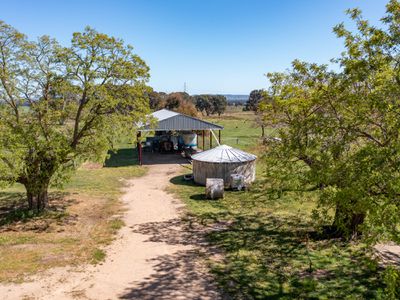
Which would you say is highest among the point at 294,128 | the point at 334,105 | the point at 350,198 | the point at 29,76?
the point at 29,76

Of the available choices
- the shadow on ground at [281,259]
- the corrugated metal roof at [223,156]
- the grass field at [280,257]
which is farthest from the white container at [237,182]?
the shadow on ground at [281,259]

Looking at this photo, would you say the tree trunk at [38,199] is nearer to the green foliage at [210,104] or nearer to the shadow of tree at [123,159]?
the shadow of tree at [123,159]

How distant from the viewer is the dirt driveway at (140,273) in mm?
9242

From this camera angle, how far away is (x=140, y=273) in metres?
10.6

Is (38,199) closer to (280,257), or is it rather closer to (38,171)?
(38,171)

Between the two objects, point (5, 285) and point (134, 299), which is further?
point (5, 285)

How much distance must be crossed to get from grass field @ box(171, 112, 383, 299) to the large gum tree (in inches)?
258

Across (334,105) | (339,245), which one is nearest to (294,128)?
(334,105)

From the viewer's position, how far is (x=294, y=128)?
9.61 metres

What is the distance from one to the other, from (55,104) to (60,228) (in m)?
5.79

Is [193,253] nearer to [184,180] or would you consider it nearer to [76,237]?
[76,237]

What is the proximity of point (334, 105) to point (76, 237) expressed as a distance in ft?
36.1

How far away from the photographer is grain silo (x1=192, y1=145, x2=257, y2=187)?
73.8ft

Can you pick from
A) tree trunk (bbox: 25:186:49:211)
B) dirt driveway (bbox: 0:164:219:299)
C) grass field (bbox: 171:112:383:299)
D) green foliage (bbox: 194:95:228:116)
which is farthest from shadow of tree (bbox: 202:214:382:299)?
green foliage (bbox: 194:95:228:116)
